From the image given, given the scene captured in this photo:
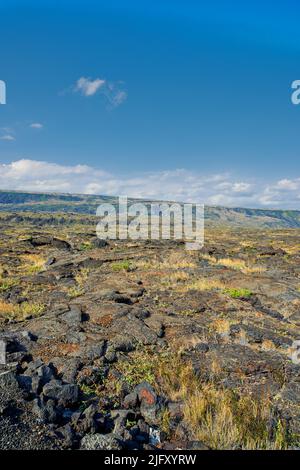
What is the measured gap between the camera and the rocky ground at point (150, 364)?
5.28 m

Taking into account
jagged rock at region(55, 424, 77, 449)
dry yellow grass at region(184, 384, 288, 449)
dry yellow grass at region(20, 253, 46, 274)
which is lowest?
dry yellow grass at region(20, 253, 46, 274)

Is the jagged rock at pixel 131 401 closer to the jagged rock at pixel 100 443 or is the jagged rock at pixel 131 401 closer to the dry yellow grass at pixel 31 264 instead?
the jagged rock at pixel 100 443

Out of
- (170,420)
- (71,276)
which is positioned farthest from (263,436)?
(71,276)

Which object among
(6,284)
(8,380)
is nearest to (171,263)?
(6,284)

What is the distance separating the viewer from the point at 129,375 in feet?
25.0

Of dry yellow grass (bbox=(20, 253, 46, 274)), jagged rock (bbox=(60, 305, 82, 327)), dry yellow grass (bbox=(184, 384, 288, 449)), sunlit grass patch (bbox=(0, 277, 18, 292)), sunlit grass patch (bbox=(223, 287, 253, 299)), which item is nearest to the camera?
dry yellow grass (bbox=(184, 384, 288, 449))

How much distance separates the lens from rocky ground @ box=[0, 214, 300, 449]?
5.28 m

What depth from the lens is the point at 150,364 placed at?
8.18 meters

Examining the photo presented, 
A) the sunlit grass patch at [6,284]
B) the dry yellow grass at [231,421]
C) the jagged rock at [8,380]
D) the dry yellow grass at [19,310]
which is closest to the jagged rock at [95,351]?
the jagged rock at [8,380]

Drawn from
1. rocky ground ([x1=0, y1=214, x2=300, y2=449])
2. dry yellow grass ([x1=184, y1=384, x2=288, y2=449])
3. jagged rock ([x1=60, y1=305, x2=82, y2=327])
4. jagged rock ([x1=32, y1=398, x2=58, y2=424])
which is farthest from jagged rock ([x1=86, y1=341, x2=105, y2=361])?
dry yellow grass ([x1=184, y1=384, x2=288, y2=449])

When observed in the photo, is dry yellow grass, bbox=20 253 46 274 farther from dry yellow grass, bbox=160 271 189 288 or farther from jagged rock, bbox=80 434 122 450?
jagged rock, bbox=80 434 122 450
